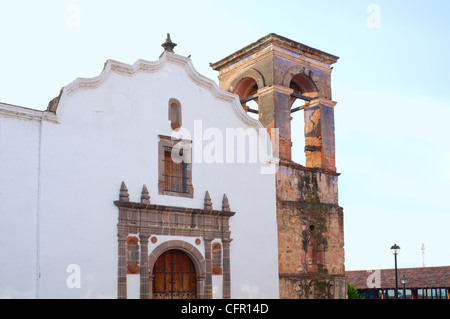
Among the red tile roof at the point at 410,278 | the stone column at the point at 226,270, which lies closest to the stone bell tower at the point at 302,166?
the stone column at the point at 226,270

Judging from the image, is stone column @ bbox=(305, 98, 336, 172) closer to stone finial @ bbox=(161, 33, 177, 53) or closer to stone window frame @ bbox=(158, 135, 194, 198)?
stone window frame @ bbox=(158, 135, 194, 198)

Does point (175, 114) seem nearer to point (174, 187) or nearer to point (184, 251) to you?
point (174, 187)

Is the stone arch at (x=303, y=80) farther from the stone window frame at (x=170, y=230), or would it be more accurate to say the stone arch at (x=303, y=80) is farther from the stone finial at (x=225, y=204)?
the stone window frame at (x=170, y=230)

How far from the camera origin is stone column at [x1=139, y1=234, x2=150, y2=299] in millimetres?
13250

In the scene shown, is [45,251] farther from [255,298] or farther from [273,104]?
[273,104]

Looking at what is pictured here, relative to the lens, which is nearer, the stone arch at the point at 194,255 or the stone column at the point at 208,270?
the stone arch at the point at 194,255

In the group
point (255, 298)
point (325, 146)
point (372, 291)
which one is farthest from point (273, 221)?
point (372, 291)

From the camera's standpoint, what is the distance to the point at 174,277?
14.1m

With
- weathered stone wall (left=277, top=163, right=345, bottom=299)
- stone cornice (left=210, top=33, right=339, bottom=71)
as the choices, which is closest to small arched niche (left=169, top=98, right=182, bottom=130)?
weathered stone wall (left=277, top=163, right=345, bottom=299)

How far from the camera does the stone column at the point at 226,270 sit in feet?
48.0

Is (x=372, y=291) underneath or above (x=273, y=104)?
underneath

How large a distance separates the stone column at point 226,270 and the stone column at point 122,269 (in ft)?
8.88

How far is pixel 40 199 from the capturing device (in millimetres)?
12070
